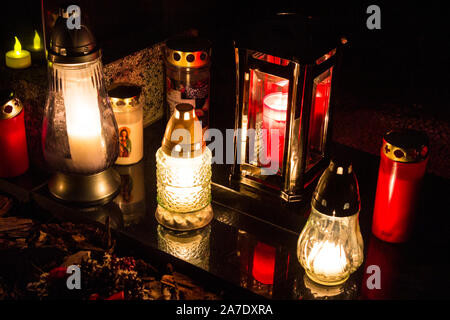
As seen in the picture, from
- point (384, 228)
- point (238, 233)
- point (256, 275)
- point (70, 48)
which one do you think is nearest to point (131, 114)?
point (70, 48)

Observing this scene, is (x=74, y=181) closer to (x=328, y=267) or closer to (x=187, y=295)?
(x=187, y=295)

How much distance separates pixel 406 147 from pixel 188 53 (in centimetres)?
54

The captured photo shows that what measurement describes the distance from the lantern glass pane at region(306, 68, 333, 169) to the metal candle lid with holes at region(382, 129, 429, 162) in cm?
18

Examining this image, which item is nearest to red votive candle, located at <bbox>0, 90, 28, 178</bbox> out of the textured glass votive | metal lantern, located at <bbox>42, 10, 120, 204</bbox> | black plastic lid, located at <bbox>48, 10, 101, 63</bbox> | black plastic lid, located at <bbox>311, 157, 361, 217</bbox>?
metal lantern, located at <bbox>42, 10, 120, 204</bbox>

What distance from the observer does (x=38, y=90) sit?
130 cm

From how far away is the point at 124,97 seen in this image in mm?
1275

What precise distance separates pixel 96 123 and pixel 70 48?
0.60 ft

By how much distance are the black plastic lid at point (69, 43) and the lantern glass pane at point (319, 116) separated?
0.46 m

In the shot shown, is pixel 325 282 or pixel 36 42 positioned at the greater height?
pixel 36 42

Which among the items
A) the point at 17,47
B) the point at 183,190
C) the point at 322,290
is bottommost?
the point at 322,290

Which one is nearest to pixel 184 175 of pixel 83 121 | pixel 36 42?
pixel 83 121

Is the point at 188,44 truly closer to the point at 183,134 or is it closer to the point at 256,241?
the point at 183,134

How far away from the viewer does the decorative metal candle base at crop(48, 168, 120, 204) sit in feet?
4.04

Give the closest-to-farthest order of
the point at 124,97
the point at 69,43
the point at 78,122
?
the point at 69,43
the point at 78,122
the point at 124,97
